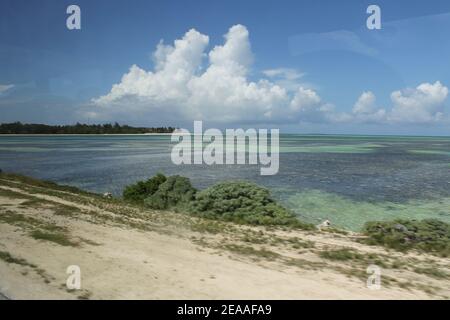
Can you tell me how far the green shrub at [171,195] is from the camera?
20156 mm

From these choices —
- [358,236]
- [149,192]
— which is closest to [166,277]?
[358,236]

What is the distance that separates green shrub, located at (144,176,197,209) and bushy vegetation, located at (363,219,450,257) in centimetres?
941

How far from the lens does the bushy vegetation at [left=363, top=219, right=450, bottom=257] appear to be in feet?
40.9

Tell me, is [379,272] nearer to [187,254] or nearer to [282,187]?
[187,254]

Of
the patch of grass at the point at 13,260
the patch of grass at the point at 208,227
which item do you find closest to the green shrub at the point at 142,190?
the patch of grass at the point at 208,227

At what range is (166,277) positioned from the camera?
830 centimetres

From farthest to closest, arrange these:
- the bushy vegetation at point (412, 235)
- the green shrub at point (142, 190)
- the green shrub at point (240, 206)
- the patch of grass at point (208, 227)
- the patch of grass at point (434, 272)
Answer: the green shrub at point (142, 190) → the green shrub at point (240, 206) → the patch of grass at point (208, 227) → the bushy vegetation at point (412, 235) → the patch of grass at point (434, 272)

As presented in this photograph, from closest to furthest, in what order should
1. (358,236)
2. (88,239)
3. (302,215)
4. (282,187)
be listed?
(88,239)
(358,236)
(302,215)
(282,187)

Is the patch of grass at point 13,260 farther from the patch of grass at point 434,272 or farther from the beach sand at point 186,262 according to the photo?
the patch of grass at point 434,272

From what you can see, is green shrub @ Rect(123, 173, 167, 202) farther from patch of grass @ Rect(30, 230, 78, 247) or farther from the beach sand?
patch of grass @ Rect(30, 230, 78, 247)

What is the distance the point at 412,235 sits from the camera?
13625 mm

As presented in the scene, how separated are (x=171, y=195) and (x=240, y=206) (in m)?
4.28

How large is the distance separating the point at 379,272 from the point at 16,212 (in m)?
13.6

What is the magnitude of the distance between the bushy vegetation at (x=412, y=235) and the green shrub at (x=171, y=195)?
9412 millimetres
